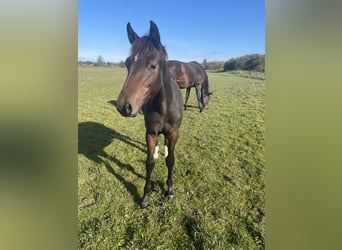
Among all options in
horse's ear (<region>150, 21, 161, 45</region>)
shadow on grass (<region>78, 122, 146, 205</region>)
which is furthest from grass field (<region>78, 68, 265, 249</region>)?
horse's ear (<region>150, 21, 161, 45</region>)

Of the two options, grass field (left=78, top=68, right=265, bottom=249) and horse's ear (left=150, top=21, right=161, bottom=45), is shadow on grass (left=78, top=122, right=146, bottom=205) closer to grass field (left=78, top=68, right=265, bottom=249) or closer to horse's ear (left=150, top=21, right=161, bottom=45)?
grass field (left=78, top=68, right=265, bottom=249)

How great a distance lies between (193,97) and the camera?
3957 mm

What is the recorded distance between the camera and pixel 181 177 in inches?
91.8

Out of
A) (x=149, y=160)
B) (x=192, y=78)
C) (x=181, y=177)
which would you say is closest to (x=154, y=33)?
(x=149, y=160)

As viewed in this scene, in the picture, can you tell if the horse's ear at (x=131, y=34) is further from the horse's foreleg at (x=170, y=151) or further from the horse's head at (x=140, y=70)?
the horse's foreleg at (x=170, y=151)

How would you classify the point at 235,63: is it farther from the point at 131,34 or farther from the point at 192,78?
the point at 192,78

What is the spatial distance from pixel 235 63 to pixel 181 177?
1329 mm

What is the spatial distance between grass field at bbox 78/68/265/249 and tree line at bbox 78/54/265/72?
0.21 feet

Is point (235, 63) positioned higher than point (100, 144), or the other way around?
point (235, 63)

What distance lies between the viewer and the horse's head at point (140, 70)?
129 centimetres

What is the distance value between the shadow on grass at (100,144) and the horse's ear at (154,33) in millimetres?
1261

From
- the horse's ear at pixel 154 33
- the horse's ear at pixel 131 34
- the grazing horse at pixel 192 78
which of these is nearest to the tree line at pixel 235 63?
the horse's ear at pixel 131 34
